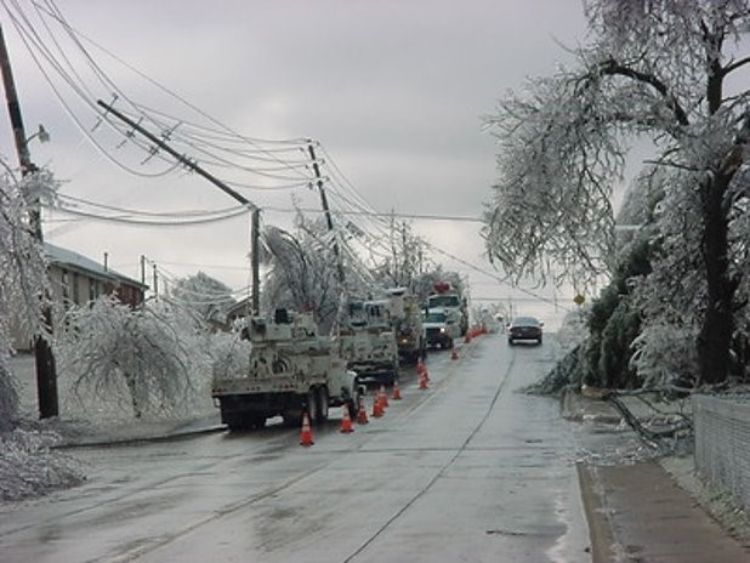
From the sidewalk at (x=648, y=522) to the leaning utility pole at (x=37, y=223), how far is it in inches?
531

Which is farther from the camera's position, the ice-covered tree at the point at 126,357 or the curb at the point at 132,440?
the ice-covered tree at the point at 126,357

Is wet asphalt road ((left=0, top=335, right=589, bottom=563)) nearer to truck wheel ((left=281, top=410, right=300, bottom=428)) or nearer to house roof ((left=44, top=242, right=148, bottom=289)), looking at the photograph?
truck wheel ((left=281, top=410, right=300, bottom=428))

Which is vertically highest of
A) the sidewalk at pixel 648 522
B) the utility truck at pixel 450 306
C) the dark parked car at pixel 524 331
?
the utility truck at pixel 450 306

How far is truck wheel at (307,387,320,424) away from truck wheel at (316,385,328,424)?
0.15 m

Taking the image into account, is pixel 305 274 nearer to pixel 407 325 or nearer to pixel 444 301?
pixel 407 325

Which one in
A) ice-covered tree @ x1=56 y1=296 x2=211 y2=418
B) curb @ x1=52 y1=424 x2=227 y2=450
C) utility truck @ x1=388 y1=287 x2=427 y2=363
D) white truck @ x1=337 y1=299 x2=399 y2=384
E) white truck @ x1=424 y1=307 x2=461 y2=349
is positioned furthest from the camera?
white truck @ x1=424 y1=307 x2=461 y2=349

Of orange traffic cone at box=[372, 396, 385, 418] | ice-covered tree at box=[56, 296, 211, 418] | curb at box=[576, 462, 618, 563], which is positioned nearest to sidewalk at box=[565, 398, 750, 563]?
curb at box=[576, 462, 618, 563]

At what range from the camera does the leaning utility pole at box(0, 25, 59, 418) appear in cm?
2672

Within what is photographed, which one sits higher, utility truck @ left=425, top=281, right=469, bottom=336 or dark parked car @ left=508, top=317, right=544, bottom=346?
utility truck @ left=425, top=281, right=469, bottom=336

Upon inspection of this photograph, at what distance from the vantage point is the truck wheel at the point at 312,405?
106ft

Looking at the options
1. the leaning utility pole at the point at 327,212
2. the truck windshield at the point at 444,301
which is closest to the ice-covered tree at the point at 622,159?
the leaning utility pole at the point at 327,212

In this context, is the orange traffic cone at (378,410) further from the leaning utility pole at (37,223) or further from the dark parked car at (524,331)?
the dark parked car at (524,331)

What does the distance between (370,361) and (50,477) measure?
90.8 feet

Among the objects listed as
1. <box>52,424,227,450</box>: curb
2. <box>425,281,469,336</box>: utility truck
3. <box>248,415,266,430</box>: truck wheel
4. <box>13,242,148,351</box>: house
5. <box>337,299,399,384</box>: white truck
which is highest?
<box>13,242,148,351</box>: house
